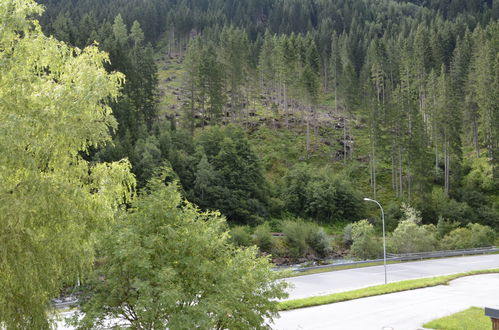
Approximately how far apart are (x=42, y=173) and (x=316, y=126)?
68.6 meters

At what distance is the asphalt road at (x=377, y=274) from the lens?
28802 millimetres

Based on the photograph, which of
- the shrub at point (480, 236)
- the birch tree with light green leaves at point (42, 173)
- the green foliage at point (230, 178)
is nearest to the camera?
the birch tree with light green leaves at point (42, 173)

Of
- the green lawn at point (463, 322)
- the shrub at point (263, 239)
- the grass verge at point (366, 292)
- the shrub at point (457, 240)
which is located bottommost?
the shrub at point (457, 240)

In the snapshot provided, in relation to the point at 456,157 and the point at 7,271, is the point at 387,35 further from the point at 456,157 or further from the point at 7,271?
the point at 7,271

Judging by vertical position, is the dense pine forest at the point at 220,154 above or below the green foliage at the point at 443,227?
above

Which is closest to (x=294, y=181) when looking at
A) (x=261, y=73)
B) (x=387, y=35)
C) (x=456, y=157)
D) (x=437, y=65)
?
(x=456, y=157)

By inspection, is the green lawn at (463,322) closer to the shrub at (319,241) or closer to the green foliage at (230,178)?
the shrub at (319,241)

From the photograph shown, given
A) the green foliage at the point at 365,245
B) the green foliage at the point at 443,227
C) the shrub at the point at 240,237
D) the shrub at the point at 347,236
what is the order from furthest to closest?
1. the green foliage at the point at 443,227
2. the shrub at the point at 347,236
3. the green foliage at the point at 365,245
4. the shrub at the point at 240,237

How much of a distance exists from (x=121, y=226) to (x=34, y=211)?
2.71 meters

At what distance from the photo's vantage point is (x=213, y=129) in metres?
58.9

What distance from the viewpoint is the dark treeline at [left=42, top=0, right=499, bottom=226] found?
54.2 m

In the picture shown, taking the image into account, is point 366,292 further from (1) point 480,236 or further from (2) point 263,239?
(1) point 480,236

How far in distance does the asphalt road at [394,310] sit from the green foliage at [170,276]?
25.6 ft

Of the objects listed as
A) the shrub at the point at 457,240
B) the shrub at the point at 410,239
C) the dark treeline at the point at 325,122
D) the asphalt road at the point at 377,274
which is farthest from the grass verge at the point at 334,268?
the dark treeline at the point at 325,122
